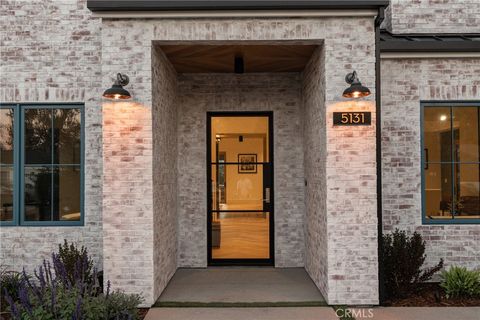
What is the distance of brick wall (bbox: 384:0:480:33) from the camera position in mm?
6992

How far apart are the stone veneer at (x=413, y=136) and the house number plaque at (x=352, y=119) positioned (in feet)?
3.72

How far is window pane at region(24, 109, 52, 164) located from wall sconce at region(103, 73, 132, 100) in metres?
2.04

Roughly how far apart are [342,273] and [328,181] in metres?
1.28

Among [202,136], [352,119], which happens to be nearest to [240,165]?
[202,136]

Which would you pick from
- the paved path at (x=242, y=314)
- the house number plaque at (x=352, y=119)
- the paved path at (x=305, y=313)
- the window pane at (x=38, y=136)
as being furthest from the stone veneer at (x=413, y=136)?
the window pane at (x=38, y=136)

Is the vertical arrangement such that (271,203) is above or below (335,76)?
below

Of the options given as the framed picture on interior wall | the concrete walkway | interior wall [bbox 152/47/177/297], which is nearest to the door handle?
the framed picture on interior wall

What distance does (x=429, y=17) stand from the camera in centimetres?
700

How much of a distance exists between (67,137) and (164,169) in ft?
6.16

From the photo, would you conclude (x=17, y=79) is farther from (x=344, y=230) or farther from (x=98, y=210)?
(x=344, y=230)

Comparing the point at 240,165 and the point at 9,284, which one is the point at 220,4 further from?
the point at 9,284

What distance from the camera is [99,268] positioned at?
6.46 m

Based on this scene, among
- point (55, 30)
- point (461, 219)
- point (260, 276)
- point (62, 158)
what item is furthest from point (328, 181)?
point (55, 30)

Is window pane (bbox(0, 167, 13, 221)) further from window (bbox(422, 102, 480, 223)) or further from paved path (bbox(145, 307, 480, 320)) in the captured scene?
window (bbox(422, 102, 480, 223))
